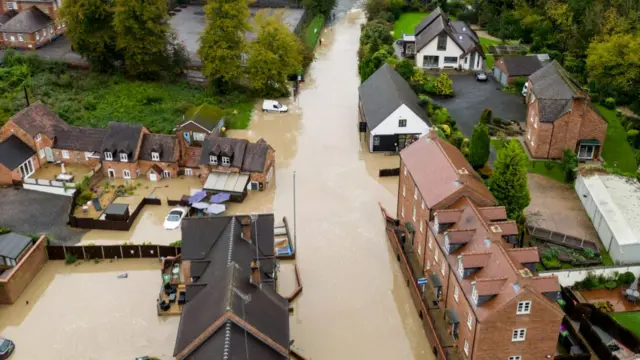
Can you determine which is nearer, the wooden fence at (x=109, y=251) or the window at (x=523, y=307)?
the window at (x=523, y=307)

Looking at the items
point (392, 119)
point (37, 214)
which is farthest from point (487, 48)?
point (37, 214)

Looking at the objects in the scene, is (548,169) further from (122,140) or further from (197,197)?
(122,140)

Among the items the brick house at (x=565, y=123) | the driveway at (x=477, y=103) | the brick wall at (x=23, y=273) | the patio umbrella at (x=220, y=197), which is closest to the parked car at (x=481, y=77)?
the driveway at (x=477, y=103)

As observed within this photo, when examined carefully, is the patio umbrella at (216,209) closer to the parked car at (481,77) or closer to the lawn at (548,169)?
the lawn at (548,169)

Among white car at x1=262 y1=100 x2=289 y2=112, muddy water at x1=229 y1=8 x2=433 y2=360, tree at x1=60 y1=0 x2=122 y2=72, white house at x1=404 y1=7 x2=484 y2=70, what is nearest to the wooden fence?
muddy water at x1=229 y1=8 x2=433 y2=360

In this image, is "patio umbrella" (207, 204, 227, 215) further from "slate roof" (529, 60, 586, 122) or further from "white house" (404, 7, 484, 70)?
"white house" (404, 7, 484, 70)
